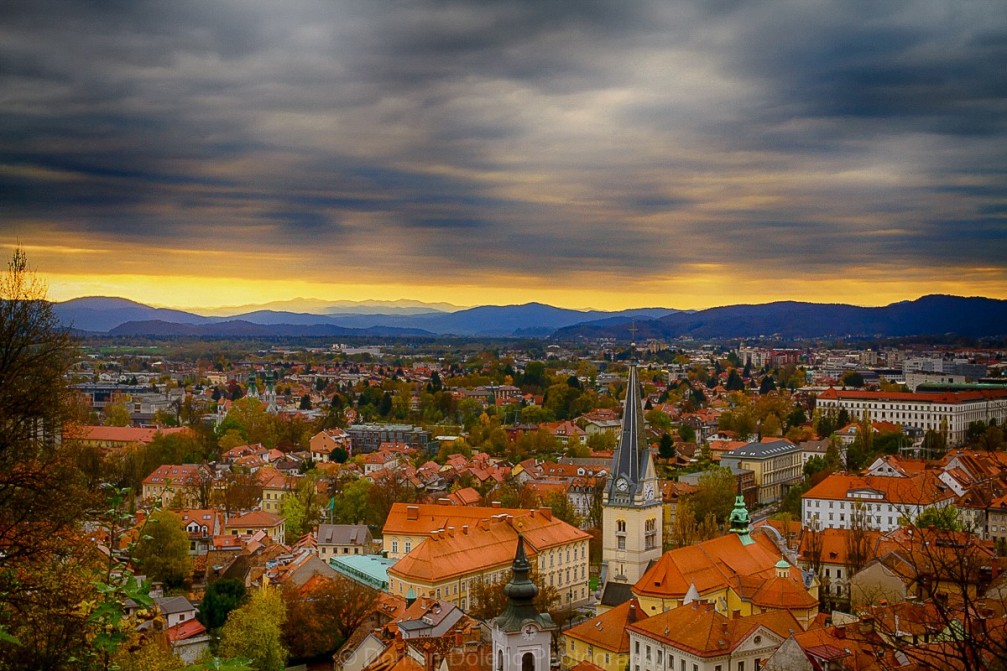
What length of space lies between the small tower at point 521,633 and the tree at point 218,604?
1966cm

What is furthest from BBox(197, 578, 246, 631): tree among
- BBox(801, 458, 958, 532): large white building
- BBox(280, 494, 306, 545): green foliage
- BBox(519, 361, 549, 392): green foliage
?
BBox(519, 361, 549, 392): green foliage

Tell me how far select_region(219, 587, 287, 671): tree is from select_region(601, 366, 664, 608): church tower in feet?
42.2

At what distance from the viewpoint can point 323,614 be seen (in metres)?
34.6

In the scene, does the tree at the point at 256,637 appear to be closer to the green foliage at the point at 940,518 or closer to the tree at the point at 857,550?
the tree at the point at 857,550

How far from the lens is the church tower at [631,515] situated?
38062mm

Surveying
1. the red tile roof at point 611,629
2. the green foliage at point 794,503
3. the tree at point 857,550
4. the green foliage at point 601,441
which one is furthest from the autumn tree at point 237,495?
the tree at point 857,550

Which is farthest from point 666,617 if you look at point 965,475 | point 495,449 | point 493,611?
point 495,449

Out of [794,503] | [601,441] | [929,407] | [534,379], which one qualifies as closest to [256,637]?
[794,503]

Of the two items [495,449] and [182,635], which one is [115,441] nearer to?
[495,449]

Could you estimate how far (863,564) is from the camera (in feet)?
126

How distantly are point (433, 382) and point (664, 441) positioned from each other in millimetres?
72994

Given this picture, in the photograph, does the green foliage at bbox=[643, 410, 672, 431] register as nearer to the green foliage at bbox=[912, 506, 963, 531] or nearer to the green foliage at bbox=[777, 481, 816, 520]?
the green foliage at bbox=[777, 481, 816, 520]

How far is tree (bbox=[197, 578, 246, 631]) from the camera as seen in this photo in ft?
115

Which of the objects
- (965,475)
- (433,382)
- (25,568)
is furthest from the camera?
(433,382)
